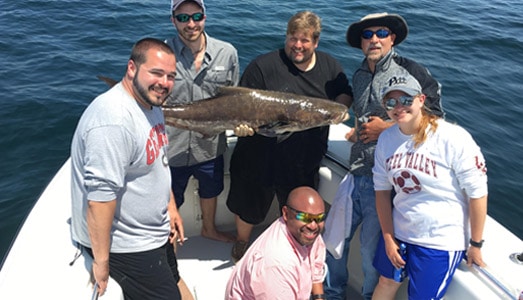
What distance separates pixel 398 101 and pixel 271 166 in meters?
1.43

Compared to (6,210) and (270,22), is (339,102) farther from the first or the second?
(270,22)

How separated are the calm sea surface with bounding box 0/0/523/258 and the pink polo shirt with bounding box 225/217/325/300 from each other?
3775 millimetres

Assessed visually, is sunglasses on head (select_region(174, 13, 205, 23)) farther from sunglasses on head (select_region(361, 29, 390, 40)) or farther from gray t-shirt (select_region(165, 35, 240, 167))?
sunglasses on head (select_region(361, 29, 390, 40))

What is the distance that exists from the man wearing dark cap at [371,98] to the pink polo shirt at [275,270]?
28.0 inches

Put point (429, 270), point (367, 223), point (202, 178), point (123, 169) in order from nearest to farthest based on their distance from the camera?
point (123, 169) < point (429, 270) < point (367, 223) < point (202, 178)

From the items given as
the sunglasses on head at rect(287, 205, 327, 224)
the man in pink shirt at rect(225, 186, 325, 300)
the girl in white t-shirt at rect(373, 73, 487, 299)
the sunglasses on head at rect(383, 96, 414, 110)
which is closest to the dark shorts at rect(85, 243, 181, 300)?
the man in pink shirt at rect(225, 186, 325, 300)

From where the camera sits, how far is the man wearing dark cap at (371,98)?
3043 millimetres

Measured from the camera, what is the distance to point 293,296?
8.23 feet

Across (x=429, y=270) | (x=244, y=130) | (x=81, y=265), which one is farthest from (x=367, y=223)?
→ (x=81, y=265)

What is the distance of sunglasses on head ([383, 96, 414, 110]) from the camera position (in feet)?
8.61

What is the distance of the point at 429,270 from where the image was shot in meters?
2.77

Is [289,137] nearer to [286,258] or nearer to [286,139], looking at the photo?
[286,139]

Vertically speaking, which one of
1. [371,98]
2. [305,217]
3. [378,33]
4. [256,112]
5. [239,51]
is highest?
[378,33]

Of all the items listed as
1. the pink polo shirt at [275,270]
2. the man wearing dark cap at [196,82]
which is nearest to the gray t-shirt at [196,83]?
the man wearing dark cap at [196,82]
